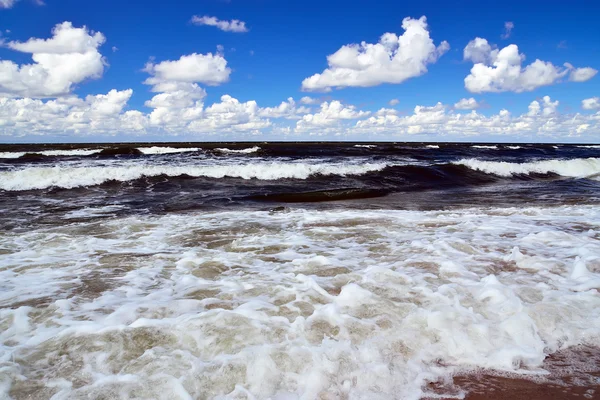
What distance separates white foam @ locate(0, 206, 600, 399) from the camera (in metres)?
2.61

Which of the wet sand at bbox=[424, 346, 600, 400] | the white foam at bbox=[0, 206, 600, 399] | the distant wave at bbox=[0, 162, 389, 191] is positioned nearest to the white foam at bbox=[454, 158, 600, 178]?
the distant wave at bbox=[0, 162, 389, 191]

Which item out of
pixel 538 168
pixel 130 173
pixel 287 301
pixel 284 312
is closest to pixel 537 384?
pixel 284 312

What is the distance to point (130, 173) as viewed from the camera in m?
16.7

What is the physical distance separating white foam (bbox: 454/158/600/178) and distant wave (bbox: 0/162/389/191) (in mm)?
5724

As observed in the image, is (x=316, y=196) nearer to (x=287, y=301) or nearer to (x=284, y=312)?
(x=287, y=301)

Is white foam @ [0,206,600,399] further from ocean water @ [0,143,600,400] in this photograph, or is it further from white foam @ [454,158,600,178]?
white foam @ [454,158,600,178]

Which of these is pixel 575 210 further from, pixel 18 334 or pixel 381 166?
pixel 381 166

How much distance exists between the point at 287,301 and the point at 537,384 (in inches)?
82.7

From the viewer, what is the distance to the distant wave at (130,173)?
48.3 ft

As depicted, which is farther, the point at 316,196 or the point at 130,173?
the point at 130,173

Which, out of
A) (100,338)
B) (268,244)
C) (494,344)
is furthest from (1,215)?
(494,344)

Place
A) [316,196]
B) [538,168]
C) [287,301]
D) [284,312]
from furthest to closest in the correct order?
[538,168] < [316,196] < [287,301] < [284,312]

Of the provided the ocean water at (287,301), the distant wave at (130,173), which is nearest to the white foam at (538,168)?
the distant wave at (130,173)

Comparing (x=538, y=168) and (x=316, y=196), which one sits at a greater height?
(x=538, y=168)
